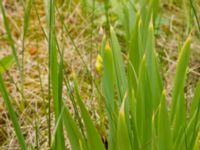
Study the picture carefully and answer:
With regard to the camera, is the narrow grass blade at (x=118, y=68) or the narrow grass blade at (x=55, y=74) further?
the narrow grass blade at (x=118, y=68)

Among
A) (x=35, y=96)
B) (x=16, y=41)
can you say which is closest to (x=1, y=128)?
(x=35, y=96)

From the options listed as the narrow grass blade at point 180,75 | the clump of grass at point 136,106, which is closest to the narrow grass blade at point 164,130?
the clump of grass at point 136,106

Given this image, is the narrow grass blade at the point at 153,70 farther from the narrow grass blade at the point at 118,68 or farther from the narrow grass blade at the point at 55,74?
the narrow grass blade at the point at 55,74

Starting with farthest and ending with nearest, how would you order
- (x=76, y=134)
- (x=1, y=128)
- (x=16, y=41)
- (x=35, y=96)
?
(x=16, y=41), (x=35, y=96), (x=1, y=128), (x=76, y=134)

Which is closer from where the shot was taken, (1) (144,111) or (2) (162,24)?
(1) (144,111)

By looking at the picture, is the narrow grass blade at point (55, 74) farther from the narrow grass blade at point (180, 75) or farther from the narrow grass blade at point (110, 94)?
the narrow grass blade at point (180, 75)

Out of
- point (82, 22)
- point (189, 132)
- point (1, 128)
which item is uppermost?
point (82, 22)

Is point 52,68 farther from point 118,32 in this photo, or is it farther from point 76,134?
point 118,32

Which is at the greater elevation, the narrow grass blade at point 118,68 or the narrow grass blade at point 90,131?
the narrow grass blade at point 118,68
